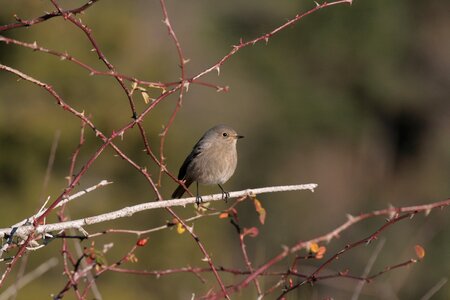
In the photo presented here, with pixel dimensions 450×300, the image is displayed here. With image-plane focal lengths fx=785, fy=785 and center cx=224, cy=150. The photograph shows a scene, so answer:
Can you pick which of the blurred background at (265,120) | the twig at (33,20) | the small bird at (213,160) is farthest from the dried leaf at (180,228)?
the blurred background at (265,120)

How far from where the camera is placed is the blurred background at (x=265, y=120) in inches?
635

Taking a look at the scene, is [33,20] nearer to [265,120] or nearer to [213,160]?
[213,160]

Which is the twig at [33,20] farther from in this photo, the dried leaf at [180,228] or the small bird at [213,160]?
the small bird at [213,160]

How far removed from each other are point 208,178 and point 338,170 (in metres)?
23.6

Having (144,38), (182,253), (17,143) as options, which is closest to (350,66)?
(144,38)

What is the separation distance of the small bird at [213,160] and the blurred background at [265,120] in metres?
8.09

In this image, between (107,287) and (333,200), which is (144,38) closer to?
(107,287)

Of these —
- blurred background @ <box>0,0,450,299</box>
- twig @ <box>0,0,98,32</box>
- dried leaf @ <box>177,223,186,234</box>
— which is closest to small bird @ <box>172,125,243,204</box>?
dried leaf @ <box>177,223,186,234</box>

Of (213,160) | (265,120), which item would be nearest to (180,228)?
(213,160)

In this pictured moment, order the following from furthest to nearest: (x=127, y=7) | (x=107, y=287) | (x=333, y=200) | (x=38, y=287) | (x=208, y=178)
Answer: (x=333, y=200) → (x=127, y=7) → (x=107, y=287) → (x=38, y=287) → (x=208, y=178)

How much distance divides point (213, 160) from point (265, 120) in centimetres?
2318

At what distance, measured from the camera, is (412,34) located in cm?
2605

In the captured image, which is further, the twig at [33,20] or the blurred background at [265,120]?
the blurred background at [265,120]

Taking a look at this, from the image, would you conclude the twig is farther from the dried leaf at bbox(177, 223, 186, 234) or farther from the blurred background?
the blurred background
